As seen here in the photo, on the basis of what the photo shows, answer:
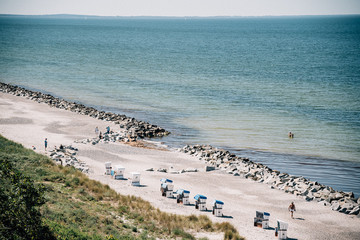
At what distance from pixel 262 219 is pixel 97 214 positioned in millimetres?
9216

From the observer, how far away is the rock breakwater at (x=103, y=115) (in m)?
45.1

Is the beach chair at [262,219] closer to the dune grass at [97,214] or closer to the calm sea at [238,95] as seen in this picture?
the dune grass at [97,214]

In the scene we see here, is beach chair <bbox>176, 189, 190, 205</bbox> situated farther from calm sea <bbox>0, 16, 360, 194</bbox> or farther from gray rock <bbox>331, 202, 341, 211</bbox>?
calm sea <bbox>0, 16, 360, 194</bbox>

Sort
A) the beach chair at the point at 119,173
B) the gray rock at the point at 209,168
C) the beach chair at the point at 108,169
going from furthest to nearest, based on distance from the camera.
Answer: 1. the gray rock at the point at 209,168
2. the beach chair at the point at 108,169
3. the beach chair at the point at 119,173

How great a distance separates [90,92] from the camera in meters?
70.1

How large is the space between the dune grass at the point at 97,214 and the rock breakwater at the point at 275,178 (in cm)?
967

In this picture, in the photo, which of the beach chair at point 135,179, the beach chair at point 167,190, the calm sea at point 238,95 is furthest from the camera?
the calm sea at point 238,95

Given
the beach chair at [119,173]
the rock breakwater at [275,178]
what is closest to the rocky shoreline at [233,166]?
the rock breakwater at [275,178]

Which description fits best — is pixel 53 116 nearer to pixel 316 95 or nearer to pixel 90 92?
pixel 90 92

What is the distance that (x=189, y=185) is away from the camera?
29156mm

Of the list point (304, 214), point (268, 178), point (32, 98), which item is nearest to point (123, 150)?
point (268, 178)

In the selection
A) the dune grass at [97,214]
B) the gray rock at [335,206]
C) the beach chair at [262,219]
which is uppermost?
the dune grass at [97,214]

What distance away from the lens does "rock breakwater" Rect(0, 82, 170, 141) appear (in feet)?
148

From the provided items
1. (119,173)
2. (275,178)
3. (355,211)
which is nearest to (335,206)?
(355,211)
